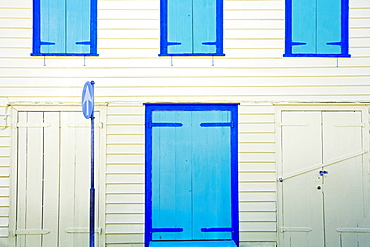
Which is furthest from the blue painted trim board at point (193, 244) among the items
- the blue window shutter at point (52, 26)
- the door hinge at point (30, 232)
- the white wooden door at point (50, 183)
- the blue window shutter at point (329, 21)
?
the blue window shutter at point (329, 21)

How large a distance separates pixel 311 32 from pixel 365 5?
98 cm

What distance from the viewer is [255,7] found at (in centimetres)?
770

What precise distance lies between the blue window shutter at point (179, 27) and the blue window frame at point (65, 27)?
3.98 feet

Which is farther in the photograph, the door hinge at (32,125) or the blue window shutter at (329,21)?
the blue window shutter at (329,21)

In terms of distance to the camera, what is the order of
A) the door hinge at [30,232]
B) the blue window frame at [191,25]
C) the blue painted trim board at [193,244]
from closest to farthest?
1. the blue painted trim board at [193,244]
2. the door hinge at [30,232]
3. the blue window frame at [191,25]

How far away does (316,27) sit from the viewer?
25.4ft

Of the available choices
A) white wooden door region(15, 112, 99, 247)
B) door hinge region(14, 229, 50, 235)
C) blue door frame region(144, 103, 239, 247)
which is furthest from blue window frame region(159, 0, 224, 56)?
door hinge region(14, 229, 50, 235)

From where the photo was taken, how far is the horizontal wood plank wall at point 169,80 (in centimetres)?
759

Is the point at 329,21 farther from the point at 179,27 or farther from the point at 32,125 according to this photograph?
the point at 32,125

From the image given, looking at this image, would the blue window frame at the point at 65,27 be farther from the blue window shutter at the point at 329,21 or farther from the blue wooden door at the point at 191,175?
the blue window shutter at the point at 329,21

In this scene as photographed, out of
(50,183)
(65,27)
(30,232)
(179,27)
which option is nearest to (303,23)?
(179,27)

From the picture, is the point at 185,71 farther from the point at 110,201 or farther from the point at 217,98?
the point at 110,201

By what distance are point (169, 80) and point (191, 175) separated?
1573 millimetres

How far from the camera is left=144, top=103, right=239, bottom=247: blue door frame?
7.60 meters
